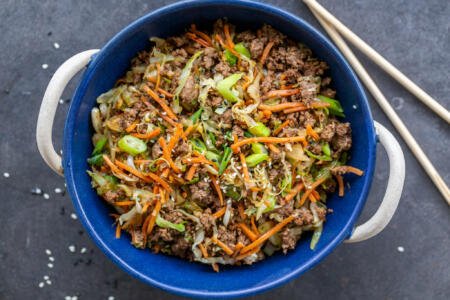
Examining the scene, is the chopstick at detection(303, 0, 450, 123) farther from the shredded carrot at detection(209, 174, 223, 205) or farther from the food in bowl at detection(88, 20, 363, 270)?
the shredded carrot at detection(209, 174, 223, 205)

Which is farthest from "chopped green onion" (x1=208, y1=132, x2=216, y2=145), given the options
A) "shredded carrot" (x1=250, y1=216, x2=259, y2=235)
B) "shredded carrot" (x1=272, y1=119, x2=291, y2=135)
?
"shredded carrot" (x1=250, y1=216, x2=259, y2=235)

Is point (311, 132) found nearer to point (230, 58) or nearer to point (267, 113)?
point (267, 113)

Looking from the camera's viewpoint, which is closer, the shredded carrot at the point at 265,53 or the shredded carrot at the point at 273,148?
the shredded carrot at the point at 273,148

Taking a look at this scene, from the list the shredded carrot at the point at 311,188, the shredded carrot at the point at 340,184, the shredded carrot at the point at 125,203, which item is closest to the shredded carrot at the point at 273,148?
the shredded carrot at the point at 311,188

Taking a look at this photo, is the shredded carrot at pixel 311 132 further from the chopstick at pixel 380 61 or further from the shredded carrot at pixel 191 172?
the chopstick at pixel 380 61

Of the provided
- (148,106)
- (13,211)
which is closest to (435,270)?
(148,106)

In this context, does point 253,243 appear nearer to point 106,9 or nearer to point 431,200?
point 431,200
